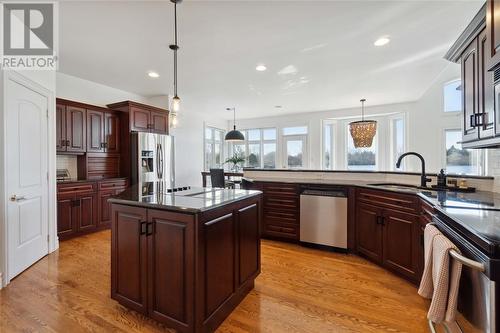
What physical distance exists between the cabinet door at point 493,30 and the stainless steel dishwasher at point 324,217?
2022mm

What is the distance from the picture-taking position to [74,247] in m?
3.39

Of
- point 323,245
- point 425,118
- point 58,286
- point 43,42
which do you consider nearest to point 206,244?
point 58,286

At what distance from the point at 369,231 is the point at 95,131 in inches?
182

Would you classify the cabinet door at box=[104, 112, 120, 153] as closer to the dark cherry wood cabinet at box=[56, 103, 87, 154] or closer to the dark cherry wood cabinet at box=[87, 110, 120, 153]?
the dark cherry wood cabinet at box=[87, 110, 120, 153]

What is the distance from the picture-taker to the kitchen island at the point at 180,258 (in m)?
1.57

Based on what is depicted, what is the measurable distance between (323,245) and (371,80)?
3157 millimetres

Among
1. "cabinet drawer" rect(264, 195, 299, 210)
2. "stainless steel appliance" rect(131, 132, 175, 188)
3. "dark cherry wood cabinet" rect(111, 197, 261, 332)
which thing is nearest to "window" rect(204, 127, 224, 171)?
"stainless steel appliance" rect(131, 132, 175, 188)

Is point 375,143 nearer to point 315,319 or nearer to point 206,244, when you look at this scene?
point 315,319

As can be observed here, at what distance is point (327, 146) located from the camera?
284 inches

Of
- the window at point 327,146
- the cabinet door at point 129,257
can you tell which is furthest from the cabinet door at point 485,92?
the window at point 327,146

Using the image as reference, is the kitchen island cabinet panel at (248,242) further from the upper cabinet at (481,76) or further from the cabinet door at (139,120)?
the cabinet door at (139,120)

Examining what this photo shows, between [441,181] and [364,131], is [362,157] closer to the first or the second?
[364,131]

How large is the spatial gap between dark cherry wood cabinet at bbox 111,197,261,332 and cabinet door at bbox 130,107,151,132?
304 centimetres

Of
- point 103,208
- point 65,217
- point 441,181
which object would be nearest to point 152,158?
point 103,208
